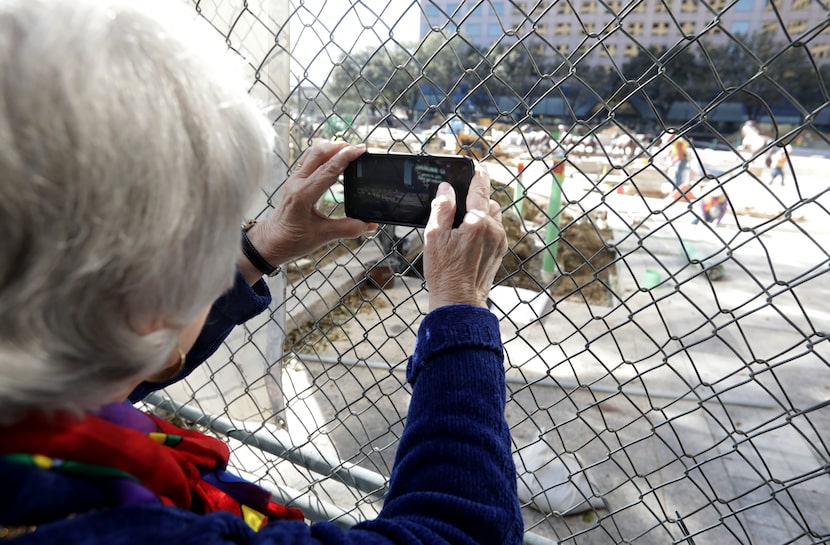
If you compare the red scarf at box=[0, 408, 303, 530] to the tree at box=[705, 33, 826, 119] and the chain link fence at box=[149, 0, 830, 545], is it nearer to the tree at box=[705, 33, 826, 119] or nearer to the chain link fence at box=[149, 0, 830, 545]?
the chain link fence at box=[149, 0, 830, 545]

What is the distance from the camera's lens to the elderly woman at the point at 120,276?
1.65ft

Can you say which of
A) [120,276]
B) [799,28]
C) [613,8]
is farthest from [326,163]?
[613,8]

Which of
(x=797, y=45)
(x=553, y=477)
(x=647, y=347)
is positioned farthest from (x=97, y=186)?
(x=647, y=347)

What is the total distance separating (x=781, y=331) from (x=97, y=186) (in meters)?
5.14

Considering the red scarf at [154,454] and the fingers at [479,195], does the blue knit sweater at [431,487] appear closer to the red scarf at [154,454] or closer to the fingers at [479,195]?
the red scarf at [154,454]

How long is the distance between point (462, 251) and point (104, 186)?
22.3 inches

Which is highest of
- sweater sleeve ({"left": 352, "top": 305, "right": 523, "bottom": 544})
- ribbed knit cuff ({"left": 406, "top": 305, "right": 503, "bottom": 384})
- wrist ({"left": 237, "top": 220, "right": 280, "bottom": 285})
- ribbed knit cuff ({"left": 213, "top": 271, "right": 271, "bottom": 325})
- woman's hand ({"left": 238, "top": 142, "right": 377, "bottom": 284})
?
woman's hand ({"left": 238, "top": 142, "right": 377, "bottom": 284})

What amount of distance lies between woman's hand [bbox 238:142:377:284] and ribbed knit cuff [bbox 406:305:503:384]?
41 centimetres

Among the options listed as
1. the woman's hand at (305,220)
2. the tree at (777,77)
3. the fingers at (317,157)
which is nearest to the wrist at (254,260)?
the woman's hand at (305,220)

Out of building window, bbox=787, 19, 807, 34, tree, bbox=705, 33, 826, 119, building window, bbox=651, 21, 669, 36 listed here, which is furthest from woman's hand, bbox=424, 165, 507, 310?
building window, bbox=651, 21, 669, 36

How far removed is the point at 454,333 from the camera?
0.86m

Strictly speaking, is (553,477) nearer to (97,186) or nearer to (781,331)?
(97,186)

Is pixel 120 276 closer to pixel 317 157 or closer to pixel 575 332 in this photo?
pixel 317 157

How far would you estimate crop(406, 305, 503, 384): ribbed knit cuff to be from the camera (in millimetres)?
854
